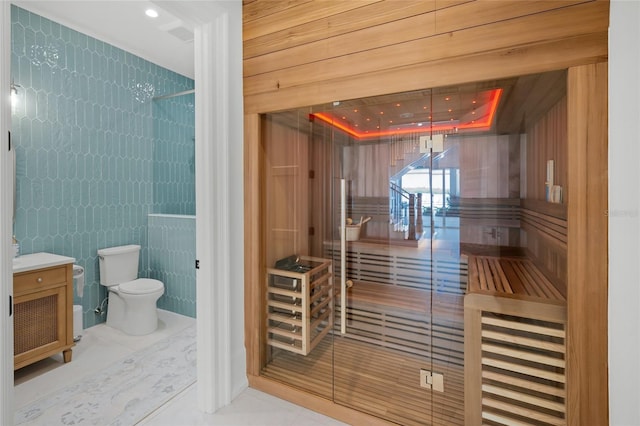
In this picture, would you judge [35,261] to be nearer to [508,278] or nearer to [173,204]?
[173,204]

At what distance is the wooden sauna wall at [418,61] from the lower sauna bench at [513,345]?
8cm

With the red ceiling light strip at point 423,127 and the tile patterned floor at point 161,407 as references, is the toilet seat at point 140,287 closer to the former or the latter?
the tile patterned floor at point 161,407

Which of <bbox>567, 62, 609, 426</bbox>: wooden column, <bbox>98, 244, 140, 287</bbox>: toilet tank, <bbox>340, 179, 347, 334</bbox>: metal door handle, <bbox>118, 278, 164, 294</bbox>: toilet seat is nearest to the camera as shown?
<bbox>567, 62, 609, 426</bbox>: wooden column

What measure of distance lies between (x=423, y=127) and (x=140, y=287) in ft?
9.55

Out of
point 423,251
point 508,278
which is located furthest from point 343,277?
point 508,278

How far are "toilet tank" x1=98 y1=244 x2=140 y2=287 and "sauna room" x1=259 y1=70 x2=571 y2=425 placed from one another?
188 centimetres

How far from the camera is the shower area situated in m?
3.26

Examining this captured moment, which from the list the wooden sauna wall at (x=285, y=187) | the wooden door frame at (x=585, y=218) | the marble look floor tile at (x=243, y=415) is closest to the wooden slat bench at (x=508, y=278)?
the wooden door frame at (x=585, y=218)

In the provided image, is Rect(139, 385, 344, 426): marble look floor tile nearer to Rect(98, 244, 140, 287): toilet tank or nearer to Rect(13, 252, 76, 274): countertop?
Rect(13, 252, 76, 274): countertop

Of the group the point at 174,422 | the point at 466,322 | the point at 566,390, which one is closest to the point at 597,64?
the point at 466,322

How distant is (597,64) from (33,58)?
380cm

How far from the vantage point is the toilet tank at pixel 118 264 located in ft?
9.78

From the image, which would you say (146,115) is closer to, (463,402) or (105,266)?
(105,266)

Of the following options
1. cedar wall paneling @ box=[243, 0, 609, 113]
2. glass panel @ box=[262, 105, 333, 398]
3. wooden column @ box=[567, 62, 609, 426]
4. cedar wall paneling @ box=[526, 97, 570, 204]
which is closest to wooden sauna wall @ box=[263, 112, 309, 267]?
glass panel @ box=[262, 105, 333, 398]
